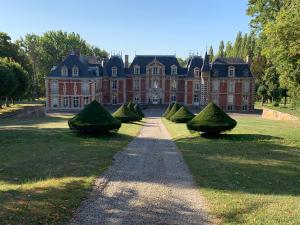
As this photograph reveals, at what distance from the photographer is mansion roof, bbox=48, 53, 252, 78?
56.1 meters

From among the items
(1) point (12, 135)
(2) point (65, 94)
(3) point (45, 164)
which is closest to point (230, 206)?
(3) point (45, 164)

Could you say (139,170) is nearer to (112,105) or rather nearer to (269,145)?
(269,145)

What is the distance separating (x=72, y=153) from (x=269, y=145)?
10733 mm

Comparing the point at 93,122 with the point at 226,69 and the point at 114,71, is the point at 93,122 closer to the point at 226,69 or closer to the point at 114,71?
the point at 114,71

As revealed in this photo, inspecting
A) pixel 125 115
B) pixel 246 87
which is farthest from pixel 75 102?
pixel 246 87

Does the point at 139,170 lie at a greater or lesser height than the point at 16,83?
lesser

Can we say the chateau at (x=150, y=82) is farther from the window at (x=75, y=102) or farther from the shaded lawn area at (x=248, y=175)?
the shaded lawn area at (x=248, y=175)

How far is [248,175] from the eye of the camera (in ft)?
41.0

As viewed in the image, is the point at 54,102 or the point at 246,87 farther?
the point at 246,87

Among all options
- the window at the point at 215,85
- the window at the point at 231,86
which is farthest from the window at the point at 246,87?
the window at the point at 215,85

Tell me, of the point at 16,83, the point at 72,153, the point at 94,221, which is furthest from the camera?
the point at 16,83

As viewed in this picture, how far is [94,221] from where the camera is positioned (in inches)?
313

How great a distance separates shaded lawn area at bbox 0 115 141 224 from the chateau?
111 feet

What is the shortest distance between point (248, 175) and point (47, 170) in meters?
7.42
